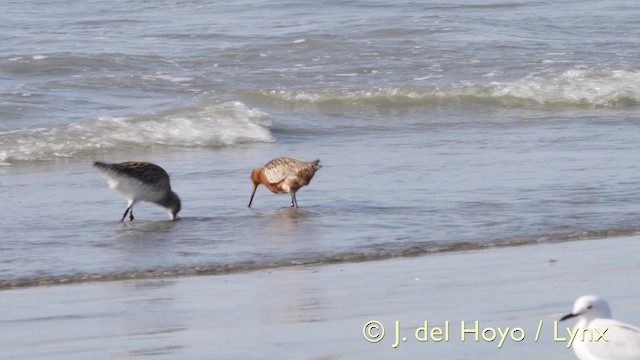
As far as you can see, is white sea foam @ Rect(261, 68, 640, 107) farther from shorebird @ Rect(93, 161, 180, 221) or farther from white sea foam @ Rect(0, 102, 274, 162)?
shorebird @ Rect(93, 161, 180, 221)

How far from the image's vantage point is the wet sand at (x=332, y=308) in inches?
200

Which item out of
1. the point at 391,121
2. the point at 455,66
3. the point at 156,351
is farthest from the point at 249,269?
the point at 455,66

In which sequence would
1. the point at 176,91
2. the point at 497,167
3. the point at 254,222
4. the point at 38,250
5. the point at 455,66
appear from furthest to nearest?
the point at 455,66
the point at 176,91
the point at 497,167
the point at 254,222
the point at 38,250

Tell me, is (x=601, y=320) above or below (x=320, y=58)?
above

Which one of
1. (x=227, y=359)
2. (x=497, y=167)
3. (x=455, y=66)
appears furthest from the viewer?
(x=455, y=66)

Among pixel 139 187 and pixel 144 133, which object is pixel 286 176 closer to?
pixel 139 187

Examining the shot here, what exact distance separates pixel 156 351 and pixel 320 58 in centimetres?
1140

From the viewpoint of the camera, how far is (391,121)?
12891 mm

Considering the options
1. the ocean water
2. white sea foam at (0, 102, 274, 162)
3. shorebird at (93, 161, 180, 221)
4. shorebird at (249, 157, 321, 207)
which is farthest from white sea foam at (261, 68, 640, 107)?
shorebird at (93, 161, 180, 221)

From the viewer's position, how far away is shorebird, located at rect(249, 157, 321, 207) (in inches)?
347

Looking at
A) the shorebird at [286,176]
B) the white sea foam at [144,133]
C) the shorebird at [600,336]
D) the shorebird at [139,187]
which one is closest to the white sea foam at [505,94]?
the white sea foam at [144,133]

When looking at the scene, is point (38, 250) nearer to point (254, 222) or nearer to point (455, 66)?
point (254, 222)

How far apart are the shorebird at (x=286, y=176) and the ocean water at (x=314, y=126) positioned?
149 mm

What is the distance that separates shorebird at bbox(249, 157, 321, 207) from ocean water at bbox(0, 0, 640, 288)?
149mm
